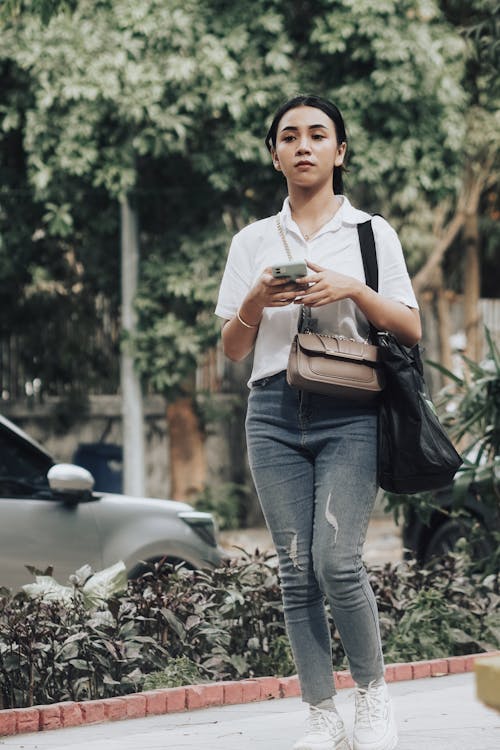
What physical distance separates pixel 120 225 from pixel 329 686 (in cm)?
1250

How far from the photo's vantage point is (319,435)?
184 inches

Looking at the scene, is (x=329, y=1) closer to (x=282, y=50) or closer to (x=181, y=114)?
(x=282, y=50)

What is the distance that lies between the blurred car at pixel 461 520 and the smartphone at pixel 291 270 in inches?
137

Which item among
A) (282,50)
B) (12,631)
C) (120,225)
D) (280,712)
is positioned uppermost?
(282,50)

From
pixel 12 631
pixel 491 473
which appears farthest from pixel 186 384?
pixel 12 631

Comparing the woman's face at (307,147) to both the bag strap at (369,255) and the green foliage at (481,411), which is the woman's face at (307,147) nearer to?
the bag strap at (369,255)

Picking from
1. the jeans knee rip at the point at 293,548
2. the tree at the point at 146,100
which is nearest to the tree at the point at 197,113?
the tree at the point at 146,100

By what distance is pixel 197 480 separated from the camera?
17.7m

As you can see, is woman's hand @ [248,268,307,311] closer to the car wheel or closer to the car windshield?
the car windshield

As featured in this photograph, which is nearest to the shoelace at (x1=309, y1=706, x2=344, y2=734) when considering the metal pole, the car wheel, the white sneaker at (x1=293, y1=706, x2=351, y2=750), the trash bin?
the white sneaker at (x1=293, y1=706, x2=351, y2=750)

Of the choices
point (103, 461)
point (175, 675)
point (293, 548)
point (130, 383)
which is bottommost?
point (175, 675)

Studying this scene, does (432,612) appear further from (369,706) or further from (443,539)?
(443,539)

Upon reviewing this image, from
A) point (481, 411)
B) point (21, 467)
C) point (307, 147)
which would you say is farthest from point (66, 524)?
point (307, 147)

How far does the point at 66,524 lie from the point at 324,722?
118 inches
